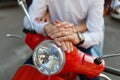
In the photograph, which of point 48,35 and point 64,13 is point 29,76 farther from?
point 64,13

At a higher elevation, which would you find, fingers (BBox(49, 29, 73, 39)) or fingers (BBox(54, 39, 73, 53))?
fingers (BBox(49, 29, 73, 39))

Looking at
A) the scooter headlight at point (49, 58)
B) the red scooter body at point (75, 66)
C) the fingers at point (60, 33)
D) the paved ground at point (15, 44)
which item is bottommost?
the paved ground at point (15, 44)

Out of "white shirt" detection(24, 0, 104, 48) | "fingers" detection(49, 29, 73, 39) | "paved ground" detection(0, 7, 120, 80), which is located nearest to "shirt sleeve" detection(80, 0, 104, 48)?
"white shirt" detection(24, 0, 104, 48)

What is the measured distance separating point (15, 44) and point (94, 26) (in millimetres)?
1262

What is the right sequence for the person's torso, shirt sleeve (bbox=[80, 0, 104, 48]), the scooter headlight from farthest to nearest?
the person's torso < shirt sleeve (bbox=[80, 0, 104, 48]) < the scooter headlight

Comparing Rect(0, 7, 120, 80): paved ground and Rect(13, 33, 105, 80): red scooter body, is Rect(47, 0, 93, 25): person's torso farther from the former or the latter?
Rect(0, 7, 120, 80): paved ground

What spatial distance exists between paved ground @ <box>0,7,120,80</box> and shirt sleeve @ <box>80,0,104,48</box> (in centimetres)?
85

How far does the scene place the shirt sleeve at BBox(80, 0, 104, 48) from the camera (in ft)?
2.58

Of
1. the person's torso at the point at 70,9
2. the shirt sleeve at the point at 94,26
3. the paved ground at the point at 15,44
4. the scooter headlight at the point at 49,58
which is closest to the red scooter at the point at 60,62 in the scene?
the scooter headlight at the point at 49,58

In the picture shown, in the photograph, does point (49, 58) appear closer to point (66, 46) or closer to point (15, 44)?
point (66, 46)

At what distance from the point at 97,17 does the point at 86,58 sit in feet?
0.88

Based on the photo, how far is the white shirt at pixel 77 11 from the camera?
86 cm

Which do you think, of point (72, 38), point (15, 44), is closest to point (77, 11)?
point (72, 38)

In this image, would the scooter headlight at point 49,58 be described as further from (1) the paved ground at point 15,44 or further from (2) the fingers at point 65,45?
(1) the paved ground at point 15,44
